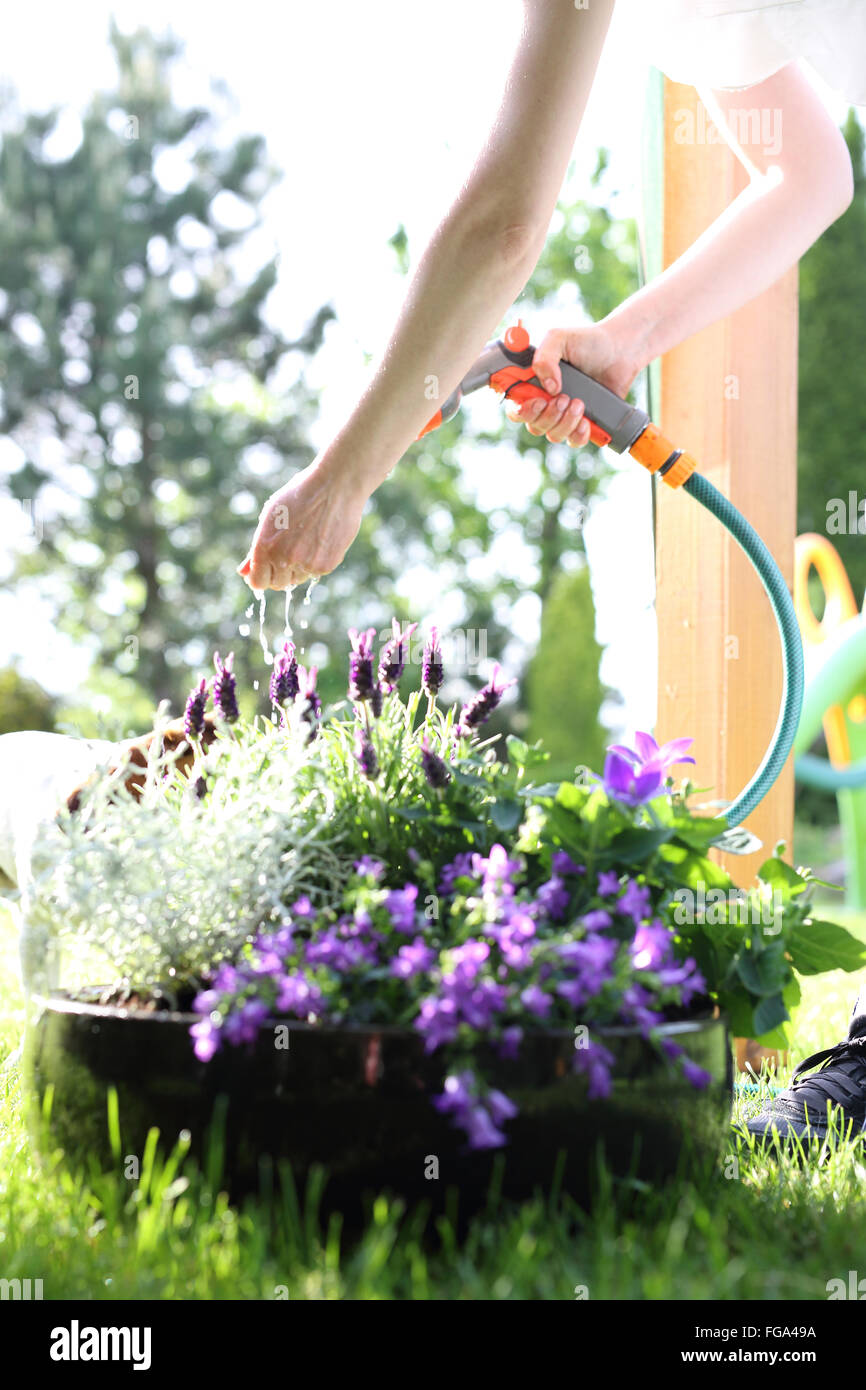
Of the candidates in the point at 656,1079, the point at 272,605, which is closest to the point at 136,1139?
the point at 656,1079

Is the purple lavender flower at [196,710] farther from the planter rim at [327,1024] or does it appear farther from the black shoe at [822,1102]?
the black shoe at [822,1102]

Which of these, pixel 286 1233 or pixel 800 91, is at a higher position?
pixel 800 91

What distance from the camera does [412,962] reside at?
3.74ft

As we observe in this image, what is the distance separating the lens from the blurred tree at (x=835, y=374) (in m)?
14.5

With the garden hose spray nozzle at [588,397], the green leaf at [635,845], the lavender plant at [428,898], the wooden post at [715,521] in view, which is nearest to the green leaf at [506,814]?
the lavender plant at [428,898]

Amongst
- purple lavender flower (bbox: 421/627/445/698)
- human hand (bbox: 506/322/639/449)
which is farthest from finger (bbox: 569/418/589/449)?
purple lavender flower (bbox: 421/627/445/698)

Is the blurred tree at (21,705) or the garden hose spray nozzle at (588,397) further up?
the blurred tree at (21,705)

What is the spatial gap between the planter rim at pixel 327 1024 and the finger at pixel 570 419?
0.92 metres

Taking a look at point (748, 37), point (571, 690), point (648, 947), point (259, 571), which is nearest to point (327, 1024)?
point (648, 947)

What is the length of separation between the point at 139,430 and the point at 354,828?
1343 cm

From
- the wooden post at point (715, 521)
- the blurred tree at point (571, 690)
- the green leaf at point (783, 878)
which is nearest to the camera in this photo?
the green leaf at point (783, 878)

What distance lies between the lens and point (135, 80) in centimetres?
1428

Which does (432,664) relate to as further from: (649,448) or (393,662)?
(649,448)

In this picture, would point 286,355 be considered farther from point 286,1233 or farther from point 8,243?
point 286,1233
